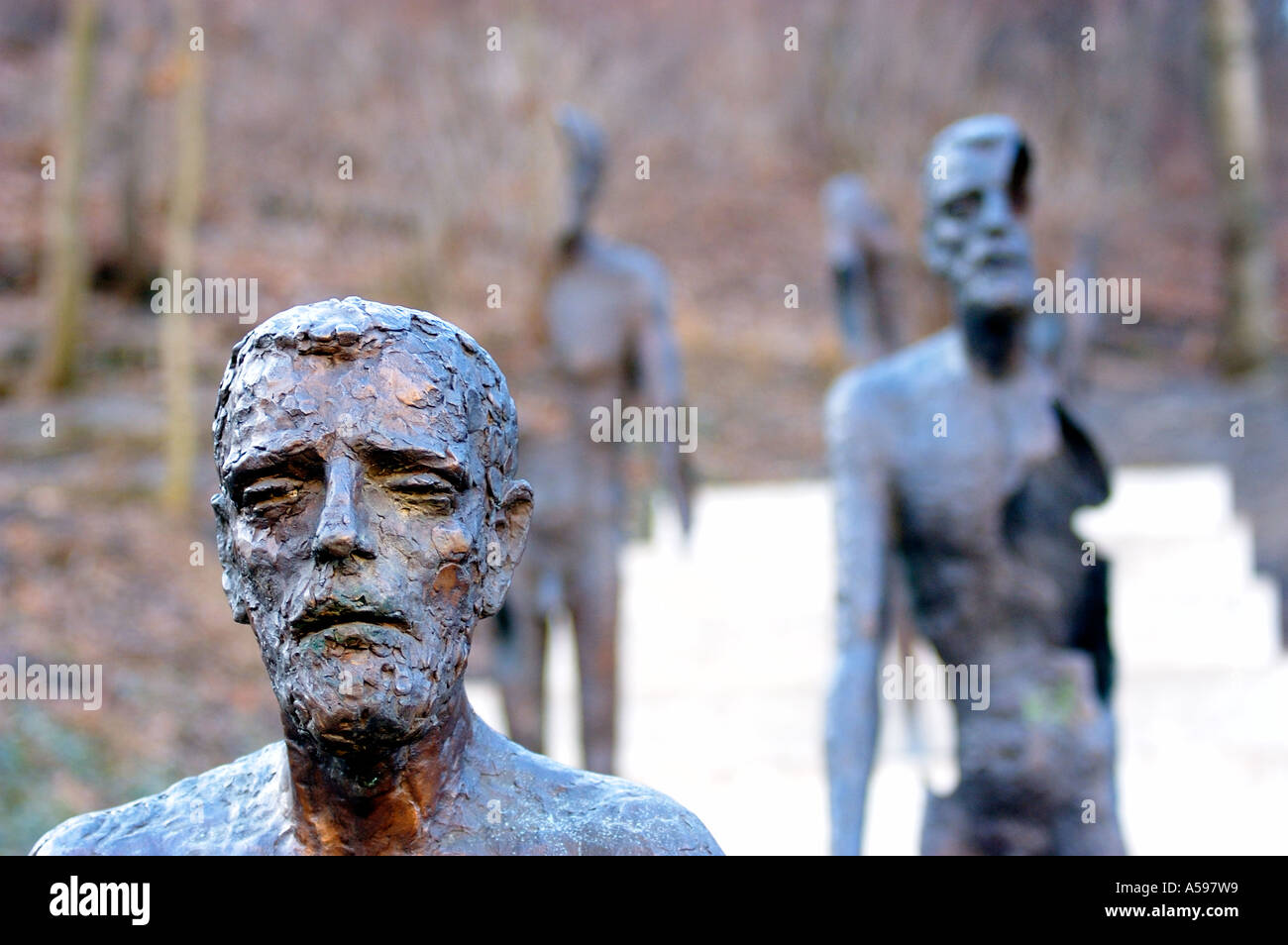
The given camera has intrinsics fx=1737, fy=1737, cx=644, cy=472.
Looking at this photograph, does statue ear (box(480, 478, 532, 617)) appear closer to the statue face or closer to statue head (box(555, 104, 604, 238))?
the statue face

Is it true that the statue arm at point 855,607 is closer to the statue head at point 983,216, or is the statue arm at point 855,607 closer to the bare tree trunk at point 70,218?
the statue head at point 983,216

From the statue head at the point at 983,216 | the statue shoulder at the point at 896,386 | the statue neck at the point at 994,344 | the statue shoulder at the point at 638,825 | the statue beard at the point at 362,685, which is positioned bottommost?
the statue shoulder at the point at 638,825

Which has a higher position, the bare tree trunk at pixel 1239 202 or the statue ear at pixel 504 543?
the bare tree trunk at pixel 1239 202

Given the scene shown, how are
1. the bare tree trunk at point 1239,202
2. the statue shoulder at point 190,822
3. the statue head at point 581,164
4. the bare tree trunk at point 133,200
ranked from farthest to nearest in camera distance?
1. the bare tree trunk at point 1239,202
2. the bare tree trunk at point 133,200
3. the statue head at point 581,164
4. the statue shoulder at point 190,822

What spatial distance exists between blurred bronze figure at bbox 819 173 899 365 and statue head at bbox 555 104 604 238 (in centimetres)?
283

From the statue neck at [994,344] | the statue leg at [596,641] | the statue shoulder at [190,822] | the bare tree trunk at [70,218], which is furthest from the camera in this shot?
the bare tree trunk at [70,218]

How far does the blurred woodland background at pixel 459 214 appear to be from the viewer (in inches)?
429

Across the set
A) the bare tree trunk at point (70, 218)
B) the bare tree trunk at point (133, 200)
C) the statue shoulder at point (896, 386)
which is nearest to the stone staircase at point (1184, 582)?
the statue shoulder at point (896, 386)

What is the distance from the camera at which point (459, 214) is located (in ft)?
56.1

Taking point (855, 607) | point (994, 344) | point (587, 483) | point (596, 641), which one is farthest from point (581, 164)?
point (855, 607)

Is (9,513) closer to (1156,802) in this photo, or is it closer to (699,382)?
(1156,802)

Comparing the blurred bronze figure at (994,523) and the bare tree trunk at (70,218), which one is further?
the bare tree trunk at (70,218)

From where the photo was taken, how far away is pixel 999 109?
21312mm

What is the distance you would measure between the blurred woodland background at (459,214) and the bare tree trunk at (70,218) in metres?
0.03
